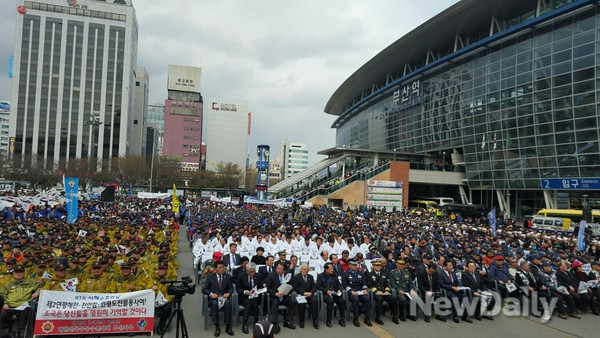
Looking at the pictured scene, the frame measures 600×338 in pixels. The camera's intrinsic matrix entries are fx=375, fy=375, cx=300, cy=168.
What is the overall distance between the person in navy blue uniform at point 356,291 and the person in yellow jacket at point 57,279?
587cm

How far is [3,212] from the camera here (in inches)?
781

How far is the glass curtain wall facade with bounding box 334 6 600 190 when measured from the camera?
106ft

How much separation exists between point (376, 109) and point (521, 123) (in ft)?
96.6

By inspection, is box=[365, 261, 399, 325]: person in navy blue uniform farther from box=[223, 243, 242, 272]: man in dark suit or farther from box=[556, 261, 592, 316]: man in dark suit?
box=[556, 261, 592, 316]: man in dark suit

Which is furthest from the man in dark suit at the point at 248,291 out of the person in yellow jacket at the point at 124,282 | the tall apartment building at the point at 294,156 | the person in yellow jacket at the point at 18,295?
the tall apartment building at the point at 294,156

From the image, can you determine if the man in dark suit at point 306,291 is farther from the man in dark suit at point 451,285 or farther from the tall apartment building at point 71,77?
the tall apartment building at point 71,77

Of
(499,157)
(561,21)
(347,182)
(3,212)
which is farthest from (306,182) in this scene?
(3,212)

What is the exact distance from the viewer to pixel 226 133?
117 m

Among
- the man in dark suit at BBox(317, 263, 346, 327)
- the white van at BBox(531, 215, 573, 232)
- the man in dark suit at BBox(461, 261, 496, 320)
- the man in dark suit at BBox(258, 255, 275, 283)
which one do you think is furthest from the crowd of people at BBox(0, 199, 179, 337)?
the white van at BBox(531, 215, 573, 232)

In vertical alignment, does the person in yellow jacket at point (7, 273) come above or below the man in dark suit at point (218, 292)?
above

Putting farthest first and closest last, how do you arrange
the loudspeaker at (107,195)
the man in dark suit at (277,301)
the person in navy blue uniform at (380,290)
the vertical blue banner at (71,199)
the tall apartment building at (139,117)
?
the tall apartment building at (139,117), the loudspeaker at (107,195), the vertical blue banner at (71,199), the person in navy blue uniform at (380,290), the man in dark suit at (277,301)

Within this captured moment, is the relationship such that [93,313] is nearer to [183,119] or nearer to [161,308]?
[161,308]

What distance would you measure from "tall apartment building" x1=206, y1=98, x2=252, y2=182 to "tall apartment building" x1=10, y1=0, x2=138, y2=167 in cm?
2783

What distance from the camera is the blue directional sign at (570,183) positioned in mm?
32219
